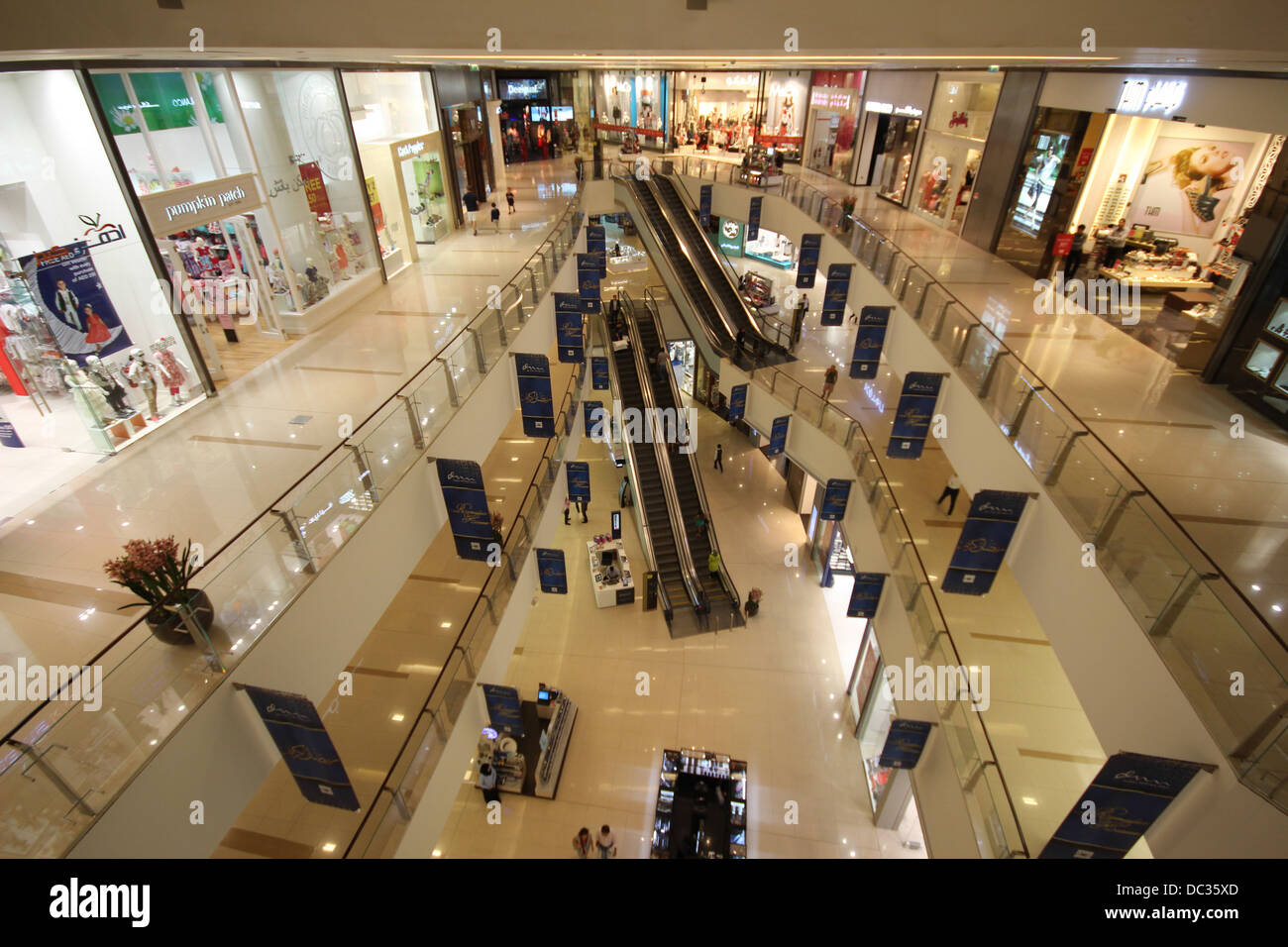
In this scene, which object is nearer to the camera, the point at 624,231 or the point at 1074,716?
the point at 1074,716

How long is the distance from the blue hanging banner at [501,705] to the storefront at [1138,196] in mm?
10388

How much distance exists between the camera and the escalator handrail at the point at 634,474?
12320mm

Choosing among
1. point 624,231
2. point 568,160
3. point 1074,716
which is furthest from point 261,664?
point 568,160

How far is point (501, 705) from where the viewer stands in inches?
256

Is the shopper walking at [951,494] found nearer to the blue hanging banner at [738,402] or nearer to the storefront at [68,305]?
the blue hanging banner at [738,402]

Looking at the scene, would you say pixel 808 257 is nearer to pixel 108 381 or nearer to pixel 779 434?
pixel 779 434

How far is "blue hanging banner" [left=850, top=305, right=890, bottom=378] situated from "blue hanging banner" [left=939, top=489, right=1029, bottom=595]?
195 inches

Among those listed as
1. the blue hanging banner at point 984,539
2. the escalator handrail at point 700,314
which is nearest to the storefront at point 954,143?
the escalator handrail at point 700,314

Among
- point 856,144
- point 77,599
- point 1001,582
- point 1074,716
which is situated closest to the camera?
point 77,599

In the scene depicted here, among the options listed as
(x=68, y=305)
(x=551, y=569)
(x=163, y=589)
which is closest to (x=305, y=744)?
(x=163, y=589)

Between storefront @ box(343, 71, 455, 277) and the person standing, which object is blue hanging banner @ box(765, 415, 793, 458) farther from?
the person standing

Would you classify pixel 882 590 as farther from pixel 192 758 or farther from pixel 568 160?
pixel 568 160

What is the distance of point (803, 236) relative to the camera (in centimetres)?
1420
